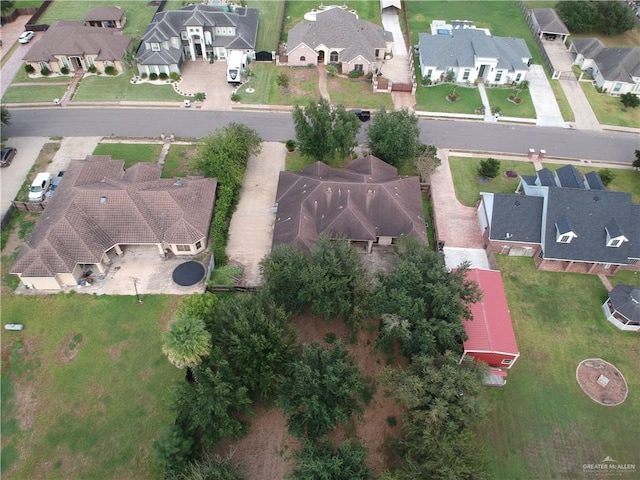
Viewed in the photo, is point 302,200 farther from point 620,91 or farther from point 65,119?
point 620,91

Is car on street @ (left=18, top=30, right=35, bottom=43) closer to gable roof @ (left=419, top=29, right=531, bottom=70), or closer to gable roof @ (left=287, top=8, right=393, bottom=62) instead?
gable roof @ (left=287, top=8, right=393, bottom=62)

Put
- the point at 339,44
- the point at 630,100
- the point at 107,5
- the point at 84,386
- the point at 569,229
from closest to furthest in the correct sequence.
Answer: the point at 84,386, the point at 569,229, the point at 630,100, the point at 339,44, the point at 107,5

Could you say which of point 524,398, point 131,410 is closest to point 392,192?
point 524,398

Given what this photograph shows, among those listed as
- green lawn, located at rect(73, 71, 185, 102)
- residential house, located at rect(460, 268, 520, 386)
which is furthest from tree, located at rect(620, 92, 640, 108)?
green lawn, located at rect(73, 71, 185, 102)

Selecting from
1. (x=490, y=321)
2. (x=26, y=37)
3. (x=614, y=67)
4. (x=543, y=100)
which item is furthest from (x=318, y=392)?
(x=26, y=37)

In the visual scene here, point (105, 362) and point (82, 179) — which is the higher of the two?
point (82, 179)

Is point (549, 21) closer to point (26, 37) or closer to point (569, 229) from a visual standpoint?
point (569, 229)

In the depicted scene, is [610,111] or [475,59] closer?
[610,111]

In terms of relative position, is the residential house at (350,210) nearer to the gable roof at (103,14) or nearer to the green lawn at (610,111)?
the green lawn at (610,111)
